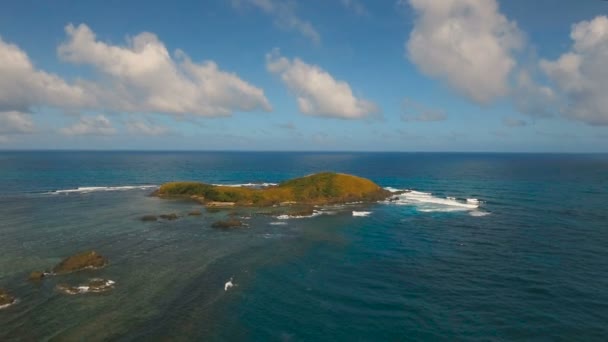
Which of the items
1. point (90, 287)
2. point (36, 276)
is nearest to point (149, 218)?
point (36, 276)

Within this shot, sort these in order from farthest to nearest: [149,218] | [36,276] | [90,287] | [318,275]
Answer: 1. [149,218]
2. [318,275]
3. [36,276]
4. [90,287]

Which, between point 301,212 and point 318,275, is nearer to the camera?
point 318,275

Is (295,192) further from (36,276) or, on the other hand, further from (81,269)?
(36,276)

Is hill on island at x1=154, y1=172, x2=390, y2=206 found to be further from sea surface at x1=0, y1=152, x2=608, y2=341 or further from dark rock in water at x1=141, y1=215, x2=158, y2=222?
dark rock in water at x1=141, y1=215, x2=158, y2=222

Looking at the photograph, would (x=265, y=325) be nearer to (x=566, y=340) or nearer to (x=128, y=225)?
(x=566, y=340)

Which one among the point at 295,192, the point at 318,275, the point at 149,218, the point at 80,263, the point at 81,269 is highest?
the point at 295,192

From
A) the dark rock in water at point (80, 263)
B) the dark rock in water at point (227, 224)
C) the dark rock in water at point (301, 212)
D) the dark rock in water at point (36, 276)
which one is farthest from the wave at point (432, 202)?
the dark rock in water at point (36, 276)
